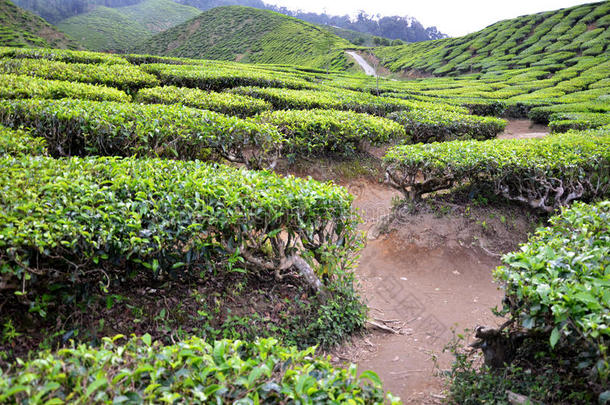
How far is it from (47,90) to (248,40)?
186 feet

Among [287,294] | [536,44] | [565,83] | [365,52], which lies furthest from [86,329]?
[365,52]

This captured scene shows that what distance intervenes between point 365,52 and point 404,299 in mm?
48927

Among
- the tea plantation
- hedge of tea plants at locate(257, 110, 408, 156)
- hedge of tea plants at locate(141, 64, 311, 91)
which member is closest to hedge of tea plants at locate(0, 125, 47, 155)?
the tea plantation

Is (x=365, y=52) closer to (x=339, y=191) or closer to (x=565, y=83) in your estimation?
(x=565, y=83)

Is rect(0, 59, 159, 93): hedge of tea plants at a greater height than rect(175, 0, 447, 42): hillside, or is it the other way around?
rect(175, 0, 447, 42): hillside

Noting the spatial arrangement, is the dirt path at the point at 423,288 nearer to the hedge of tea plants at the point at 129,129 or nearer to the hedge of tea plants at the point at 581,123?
the hedge of tea plants at the point at 129,129

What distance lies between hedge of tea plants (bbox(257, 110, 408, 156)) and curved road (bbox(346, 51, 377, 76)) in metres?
32.5

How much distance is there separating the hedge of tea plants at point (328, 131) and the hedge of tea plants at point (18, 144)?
169 inches

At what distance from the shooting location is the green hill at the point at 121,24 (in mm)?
61713

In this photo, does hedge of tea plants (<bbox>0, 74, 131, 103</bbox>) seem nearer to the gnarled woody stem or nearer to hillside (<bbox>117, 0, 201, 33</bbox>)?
the gnarled woody stem

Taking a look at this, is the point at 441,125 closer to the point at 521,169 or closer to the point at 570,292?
the point at 521,169

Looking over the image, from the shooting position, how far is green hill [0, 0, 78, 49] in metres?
33.9

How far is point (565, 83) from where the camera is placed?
23.8 m

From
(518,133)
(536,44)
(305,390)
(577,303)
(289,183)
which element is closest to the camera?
(305,390)
